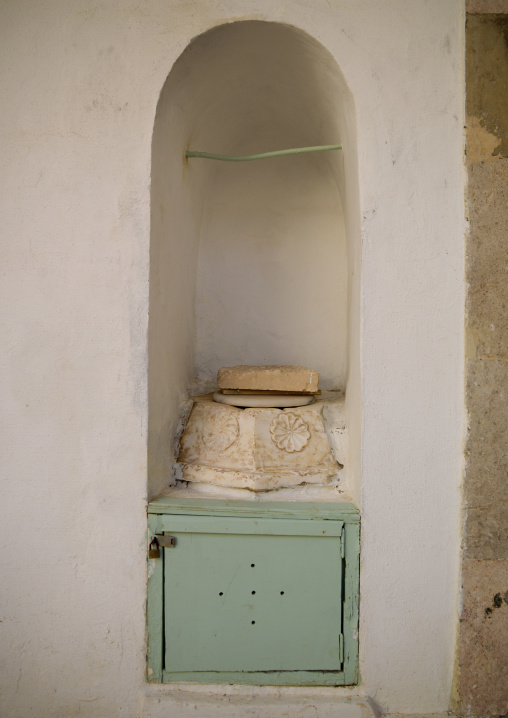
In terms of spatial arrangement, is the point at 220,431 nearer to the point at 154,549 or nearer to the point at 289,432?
the point at 289,432

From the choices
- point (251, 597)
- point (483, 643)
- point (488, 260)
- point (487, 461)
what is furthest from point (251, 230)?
point (483, 643)

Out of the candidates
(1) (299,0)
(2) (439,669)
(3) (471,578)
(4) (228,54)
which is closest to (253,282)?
(4) (228,54)

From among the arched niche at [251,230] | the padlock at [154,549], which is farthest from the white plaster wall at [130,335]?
the arched niche at [251,230]

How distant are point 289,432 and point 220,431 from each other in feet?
0.93

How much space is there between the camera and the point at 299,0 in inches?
75.7

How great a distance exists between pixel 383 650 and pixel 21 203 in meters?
2.08

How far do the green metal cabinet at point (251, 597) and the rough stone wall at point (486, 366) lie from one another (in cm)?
42

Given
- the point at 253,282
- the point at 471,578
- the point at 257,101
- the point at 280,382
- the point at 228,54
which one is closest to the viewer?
the point at 471,578

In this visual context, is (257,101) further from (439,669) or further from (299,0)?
(439,669)

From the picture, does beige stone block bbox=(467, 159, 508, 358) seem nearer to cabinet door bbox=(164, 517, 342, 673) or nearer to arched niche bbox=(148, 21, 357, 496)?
arched niche bbox=(148, 21, 357, 496)

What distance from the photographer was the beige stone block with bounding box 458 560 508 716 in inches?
74.0

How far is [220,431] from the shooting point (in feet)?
7.23

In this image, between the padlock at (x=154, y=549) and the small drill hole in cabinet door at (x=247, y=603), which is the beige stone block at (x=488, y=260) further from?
the padlock at (x=154, y=549)

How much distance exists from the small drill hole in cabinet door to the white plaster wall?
0.13 meters
